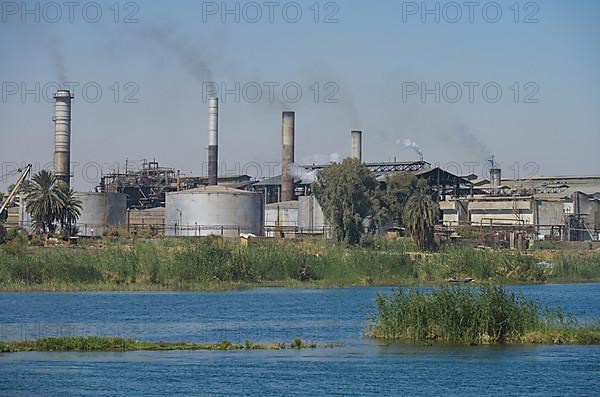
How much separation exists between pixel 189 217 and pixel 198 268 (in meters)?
43.4

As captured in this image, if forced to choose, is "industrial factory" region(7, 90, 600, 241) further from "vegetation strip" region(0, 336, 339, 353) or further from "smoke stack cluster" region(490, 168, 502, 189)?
"vegetation strip" region(0, 336, 339, 353)

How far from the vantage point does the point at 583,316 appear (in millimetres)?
49188

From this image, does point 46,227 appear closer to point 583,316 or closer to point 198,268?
point 198,268

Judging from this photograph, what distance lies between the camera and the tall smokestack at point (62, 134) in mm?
113250

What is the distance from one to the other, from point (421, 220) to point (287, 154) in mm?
35819

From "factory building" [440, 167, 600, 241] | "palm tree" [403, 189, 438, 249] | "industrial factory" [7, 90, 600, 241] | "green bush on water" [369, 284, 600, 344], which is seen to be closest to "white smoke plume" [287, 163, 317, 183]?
"industrial factory" [7, 90, 600, 241]

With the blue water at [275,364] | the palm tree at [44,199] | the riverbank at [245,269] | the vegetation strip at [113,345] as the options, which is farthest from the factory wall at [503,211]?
the vegetation strip at [113,345]

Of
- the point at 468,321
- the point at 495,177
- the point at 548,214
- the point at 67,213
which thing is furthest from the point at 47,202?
the point at 468,321

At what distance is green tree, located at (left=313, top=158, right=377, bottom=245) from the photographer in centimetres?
10438

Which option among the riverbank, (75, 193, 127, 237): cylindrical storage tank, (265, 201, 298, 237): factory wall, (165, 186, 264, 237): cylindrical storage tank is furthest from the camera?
(265, 201, 298, 237): factory wall

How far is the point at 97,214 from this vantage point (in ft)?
384

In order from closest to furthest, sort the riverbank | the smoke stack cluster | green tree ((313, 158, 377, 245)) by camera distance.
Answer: the riverbank → green tree ((313, 158, 377, 245)) → the smoke stack cluster

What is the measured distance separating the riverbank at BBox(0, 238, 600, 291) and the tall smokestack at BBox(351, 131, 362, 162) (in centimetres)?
5253

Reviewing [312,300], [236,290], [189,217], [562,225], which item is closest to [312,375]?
[312,300]
